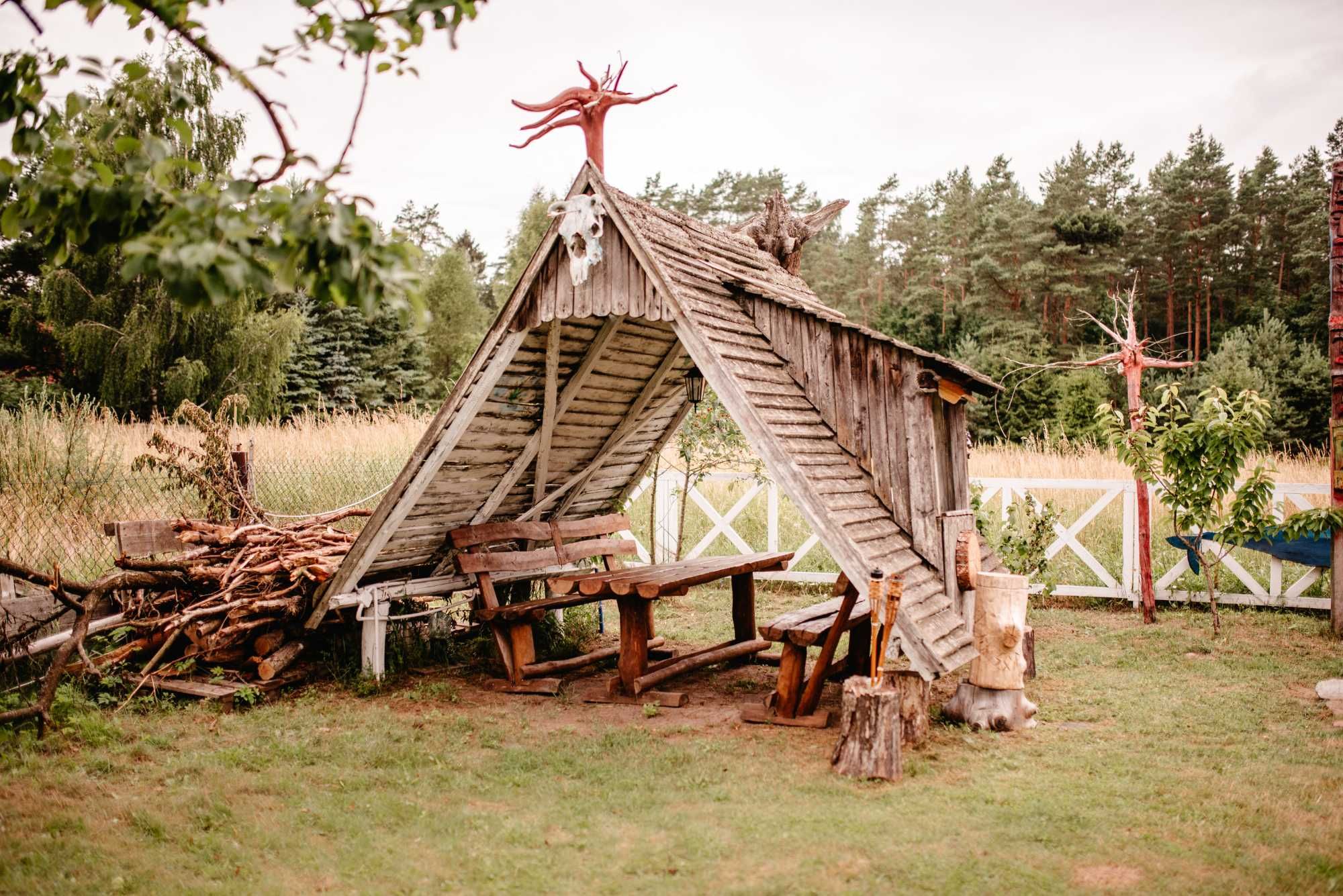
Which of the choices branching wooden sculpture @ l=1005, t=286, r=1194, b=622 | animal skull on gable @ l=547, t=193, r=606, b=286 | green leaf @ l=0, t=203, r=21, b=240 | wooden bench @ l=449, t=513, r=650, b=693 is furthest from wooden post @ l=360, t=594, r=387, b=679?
branching wooden sculpture @ l=1005, t=286, r=1194, b=622

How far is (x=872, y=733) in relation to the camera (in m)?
A: 5.19

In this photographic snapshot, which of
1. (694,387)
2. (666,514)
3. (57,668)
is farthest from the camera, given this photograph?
(666,514)

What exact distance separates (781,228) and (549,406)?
3.30 metres

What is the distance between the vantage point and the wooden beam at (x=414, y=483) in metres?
6.69

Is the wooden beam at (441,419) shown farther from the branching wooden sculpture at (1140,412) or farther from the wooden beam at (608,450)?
the branching wooden sculpture at (1140,412)

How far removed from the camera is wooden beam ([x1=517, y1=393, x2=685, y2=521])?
8469mm

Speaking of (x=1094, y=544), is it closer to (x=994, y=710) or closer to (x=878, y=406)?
(x=994, y=710)

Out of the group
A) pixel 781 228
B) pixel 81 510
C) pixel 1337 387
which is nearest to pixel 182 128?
pixel 781 228

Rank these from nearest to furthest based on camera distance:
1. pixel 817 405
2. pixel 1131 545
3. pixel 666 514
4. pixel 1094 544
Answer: pixel 817 405
pixel 1131 545
pixel 1094 544
pixel 666 514

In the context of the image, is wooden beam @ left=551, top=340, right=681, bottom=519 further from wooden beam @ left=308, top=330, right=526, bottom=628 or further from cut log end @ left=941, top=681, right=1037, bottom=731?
cut log end @ left=941, top=681, right=1037, bottom=731

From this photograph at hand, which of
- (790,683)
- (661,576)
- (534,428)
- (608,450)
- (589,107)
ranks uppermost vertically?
(589,107)

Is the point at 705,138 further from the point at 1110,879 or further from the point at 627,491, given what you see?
the point at 1110,879

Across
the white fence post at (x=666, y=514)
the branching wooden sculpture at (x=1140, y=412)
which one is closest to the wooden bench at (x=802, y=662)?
the branching wooden sculpture at (x=1140, y=412)

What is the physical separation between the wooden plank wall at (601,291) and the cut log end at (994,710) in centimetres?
317
